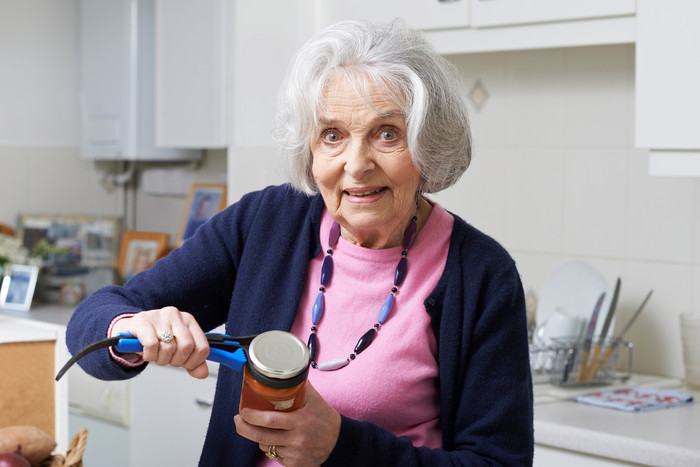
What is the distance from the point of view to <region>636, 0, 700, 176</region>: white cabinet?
179cm

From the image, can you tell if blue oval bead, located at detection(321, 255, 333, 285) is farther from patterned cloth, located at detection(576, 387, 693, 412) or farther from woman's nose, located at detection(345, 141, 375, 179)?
patterned cloth, located at detection(576, 387, 693, 412)

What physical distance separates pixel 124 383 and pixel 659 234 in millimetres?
1557

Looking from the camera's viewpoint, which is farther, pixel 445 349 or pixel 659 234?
pixel 659 234

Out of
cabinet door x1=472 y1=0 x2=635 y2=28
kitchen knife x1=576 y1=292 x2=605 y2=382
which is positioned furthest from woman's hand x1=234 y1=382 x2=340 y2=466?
cabinet door x1=472 y1=0 x2=635 y2=28

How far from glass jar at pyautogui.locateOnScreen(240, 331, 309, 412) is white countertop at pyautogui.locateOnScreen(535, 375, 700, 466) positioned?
0.91m

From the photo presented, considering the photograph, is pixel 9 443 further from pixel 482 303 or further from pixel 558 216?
pixel 558 216

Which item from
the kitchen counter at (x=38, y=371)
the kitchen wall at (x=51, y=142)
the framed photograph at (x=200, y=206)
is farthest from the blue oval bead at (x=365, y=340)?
the kitchen wall at (x=51, y=142)

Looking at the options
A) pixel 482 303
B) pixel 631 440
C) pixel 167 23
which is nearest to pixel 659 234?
pixel 631 440

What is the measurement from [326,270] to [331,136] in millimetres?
202

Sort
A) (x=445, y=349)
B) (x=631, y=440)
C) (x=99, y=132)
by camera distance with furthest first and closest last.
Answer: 1. (x=99, y=132)
2. (x=631, y=440)
3. (x=445, y=349)

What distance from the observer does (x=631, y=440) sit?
5.43 feet

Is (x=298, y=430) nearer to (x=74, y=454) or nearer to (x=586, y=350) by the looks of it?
(x=74, y=454)

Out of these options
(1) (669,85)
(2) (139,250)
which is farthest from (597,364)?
(2) (139,250)

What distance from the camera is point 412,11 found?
2.23 m
